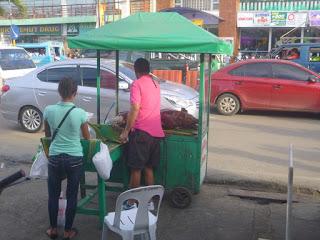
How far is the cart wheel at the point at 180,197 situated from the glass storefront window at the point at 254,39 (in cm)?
2353

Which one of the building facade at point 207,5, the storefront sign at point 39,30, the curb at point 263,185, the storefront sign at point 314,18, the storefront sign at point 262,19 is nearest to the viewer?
the curb at point 263,185

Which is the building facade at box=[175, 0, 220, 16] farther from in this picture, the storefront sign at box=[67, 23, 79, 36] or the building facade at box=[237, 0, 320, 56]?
the storefront sign at box=[67, 23, 79, 36]

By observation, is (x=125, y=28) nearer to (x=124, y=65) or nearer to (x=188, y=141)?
(x=188, y=141)

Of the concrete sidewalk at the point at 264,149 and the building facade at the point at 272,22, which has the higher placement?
the building facade at the point at 272,22

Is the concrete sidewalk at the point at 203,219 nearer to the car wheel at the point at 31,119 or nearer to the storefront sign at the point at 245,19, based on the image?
the car wheel at the point at 31,119

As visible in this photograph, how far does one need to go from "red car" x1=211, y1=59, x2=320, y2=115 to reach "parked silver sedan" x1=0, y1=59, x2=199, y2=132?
2.40 m

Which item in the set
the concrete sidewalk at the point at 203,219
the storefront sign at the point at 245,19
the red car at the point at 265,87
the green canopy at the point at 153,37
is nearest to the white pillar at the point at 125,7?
the storefront sign at the point at 245,19

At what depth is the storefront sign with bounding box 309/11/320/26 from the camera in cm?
2573

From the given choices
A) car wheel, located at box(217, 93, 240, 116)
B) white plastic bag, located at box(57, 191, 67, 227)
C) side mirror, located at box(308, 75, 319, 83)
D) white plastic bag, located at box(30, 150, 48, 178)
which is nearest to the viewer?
white plastic bag, located at box(30, 150, 48, 178)

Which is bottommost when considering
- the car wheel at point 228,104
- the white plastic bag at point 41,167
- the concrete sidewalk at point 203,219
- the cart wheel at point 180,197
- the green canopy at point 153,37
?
the concrete sidewalk at point 203,219

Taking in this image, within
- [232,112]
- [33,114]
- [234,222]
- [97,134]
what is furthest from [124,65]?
[234,222]

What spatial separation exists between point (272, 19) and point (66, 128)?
24.0 meters

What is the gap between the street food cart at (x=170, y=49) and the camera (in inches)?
195

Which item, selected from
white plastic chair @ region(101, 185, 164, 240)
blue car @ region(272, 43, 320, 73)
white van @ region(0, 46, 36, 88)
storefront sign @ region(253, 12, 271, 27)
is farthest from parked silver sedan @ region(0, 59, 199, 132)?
storefront sign @ region(253, 12, 271, 27)
